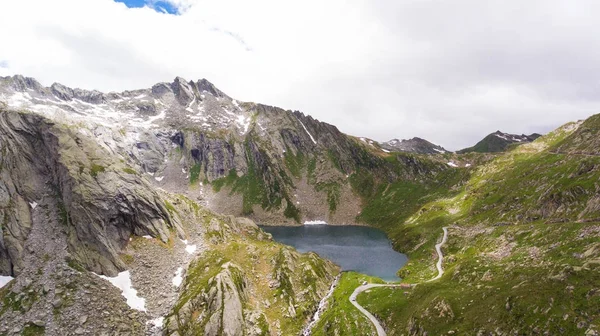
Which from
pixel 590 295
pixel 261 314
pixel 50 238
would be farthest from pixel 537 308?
pixel 50 238

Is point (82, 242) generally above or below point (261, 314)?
above

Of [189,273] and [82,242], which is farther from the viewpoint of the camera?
[189,273]

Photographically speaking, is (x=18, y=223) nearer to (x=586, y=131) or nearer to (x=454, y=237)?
(x=454, y=237)

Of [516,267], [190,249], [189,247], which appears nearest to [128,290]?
[190,249]

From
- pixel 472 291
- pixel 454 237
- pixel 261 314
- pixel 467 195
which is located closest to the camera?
pixel 472 291

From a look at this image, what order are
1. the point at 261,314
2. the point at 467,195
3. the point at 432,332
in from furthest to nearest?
1. the point at 467,195
2. the point at 261,314
3. the point at 432,332

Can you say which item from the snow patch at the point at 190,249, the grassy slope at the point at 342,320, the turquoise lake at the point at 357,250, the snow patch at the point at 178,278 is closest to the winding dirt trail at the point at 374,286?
the grassy slope at the point at 342,320

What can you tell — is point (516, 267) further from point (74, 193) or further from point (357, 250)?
point (74, 193)
